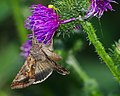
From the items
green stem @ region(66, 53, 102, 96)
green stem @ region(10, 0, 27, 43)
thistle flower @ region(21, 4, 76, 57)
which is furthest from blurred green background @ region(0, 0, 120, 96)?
thistle flower @ region(21, 4, 76, 57)

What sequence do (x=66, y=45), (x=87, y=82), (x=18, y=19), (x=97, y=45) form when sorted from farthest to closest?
(x=18, y=19) → (x=66, y=45) → (x=87, y=82) → (x=97, y=45)

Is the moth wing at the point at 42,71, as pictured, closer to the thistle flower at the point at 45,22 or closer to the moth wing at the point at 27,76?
the moth wing at the point at 27,76

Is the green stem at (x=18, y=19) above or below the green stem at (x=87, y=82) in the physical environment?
above

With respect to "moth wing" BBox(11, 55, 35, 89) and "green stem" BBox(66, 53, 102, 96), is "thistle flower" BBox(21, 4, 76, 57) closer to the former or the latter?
"moth wing" BBox(11, 55, 35, 89)

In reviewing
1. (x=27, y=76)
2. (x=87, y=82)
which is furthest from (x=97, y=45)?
(x=87, y=82)

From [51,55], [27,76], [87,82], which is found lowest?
[87,82]

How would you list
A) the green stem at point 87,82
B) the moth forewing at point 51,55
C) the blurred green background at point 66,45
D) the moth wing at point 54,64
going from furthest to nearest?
the blurred green background at point 66,45
the green stem at point 87,82
the moth forewing at point 51,55
the moth wing at point 54,64

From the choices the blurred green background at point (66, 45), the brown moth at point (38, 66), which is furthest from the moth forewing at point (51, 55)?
the blurred green background at point (66, 45)

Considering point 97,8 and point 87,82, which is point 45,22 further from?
point 87,82
